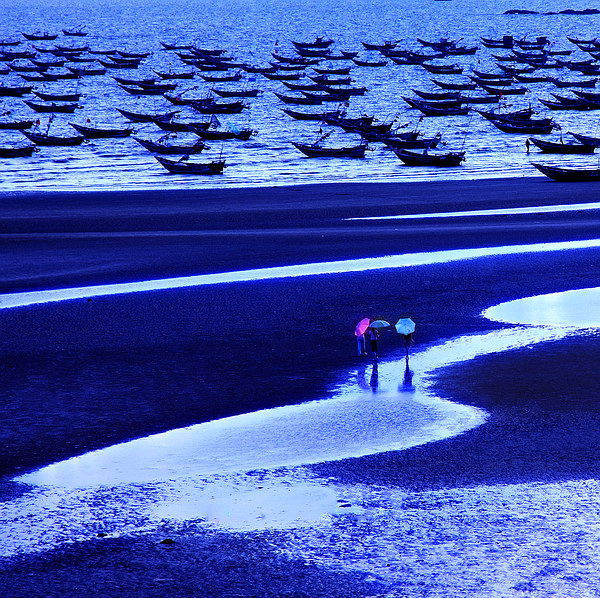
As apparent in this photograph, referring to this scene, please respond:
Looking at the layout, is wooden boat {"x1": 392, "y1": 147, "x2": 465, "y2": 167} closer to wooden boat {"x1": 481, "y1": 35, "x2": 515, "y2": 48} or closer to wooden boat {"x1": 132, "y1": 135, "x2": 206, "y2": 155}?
wooden boat {"x1": 132, "y1": 135, "x2": 206, "y2": 155}

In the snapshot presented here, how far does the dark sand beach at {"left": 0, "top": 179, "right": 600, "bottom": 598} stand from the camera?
9594 mm

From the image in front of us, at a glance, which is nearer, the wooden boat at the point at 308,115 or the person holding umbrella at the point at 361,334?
the person holding umbrella at the point at 361,334

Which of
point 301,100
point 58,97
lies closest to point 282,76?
point 301,100

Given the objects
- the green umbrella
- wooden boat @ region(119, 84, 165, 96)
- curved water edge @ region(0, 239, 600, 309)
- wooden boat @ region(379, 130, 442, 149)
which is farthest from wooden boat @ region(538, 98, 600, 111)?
the green umbrella

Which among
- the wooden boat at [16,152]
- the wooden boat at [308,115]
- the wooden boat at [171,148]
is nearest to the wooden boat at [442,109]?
the wooden boat at [308,115]

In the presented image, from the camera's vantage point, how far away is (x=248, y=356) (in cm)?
1620

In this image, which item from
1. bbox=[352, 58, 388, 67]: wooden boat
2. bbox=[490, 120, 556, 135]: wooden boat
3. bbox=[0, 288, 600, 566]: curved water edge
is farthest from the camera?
bbox=[352, 58, 388, 67]: wooden boat

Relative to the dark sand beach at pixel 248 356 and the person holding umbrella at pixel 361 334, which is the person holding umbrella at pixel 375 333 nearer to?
the person holding umbrella at pixel 361 334

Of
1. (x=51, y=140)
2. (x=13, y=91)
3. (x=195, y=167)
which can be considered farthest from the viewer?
(x=13, y=91)

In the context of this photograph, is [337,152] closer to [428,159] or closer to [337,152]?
[337,152]

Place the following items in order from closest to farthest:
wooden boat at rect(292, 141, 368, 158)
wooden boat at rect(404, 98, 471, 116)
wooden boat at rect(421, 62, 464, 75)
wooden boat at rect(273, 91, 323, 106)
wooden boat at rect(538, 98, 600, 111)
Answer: wooden boat at rect(292, 141, 368, 158) → wooden boat at rect(404, 98, 471, 116) → wooden boat at rect(538, 98, 600, 111) → wooden boat at rect(273, 91, 323, 106) → wooden boat at rect(421, 62, 464, 75)

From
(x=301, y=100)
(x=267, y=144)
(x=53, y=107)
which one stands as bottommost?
(x=301, y=100)

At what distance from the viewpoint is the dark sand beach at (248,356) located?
31.5 feet

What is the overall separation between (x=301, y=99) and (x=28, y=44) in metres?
78.2
